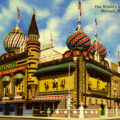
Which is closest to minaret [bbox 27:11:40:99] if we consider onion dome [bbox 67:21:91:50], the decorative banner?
the decorative banner

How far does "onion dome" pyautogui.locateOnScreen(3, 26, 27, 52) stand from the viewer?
171 feet

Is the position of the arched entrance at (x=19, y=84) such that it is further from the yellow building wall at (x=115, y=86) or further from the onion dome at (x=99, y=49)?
the yellow building wall at (x=115, y=86)

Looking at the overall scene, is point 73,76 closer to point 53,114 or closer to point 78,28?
point 53,114

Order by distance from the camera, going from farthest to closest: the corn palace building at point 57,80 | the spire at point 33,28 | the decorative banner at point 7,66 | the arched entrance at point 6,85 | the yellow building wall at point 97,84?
the decorative banner at point 7,66
the arched entrance at point 6,85
the spire at point 33,28
the yellow building wall at point 97,84
the corn palace building at point 57,80

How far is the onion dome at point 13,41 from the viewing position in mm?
52250

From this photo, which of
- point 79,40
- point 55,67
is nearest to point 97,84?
point 55,67

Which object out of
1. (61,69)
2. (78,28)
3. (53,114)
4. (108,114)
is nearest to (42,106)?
(53,114)

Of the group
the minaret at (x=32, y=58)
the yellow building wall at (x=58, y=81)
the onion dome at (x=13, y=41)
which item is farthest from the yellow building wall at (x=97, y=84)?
the onion dome at (x=13, y=41)

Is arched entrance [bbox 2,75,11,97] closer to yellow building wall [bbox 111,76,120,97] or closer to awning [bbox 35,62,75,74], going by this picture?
awning [bbox 35,62,75,74]

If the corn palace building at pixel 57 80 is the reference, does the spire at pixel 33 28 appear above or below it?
above

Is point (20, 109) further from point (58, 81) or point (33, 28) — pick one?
point (33, 28)

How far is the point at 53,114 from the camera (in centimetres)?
3762

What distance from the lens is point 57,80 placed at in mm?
40688

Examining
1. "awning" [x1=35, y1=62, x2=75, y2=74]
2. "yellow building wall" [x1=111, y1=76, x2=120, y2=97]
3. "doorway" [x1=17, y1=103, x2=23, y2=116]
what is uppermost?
"awning" [x1=35, y1=62, x2=75, y2=74]
